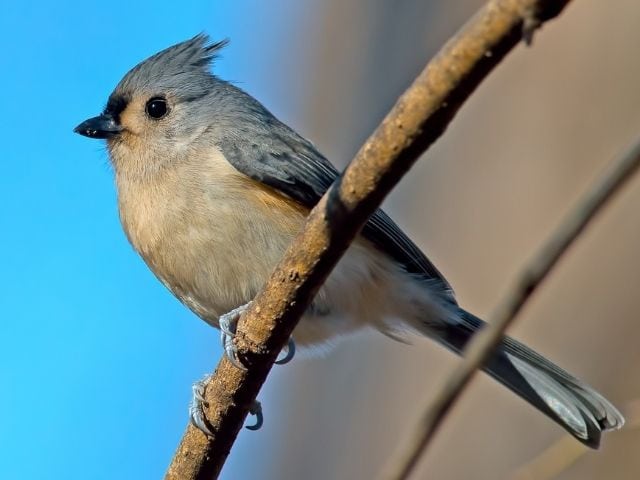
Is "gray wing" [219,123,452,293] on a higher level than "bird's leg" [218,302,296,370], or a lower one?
higher

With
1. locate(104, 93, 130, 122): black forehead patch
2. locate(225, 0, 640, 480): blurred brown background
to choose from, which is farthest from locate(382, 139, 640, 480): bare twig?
locate(104, 93, 130, 122): black forehead patch

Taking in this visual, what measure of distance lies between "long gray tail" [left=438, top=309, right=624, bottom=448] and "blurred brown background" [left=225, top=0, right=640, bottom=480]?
0.22 meters

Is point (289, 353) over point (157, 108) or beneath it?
beneath

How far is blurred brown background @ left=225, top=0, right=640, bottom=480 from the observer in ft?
10.7

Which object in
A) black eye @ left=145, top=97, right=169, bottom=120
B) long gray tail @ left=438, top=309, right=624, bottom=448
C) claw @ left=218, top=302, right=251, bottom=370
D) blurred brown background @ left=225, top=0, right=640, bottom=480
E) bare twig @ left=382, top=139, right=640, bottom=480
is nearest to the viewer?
bare twig @ left=382, top=139, right=640, bottom=480

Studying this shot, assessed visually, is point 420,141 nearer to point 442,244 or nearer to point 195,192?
point 195,192

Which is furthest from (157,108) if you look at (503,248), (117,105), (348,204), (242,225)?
(348,204)

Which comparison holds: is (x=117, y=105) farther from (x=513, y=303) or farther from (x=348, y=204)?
(x=513, y=303)

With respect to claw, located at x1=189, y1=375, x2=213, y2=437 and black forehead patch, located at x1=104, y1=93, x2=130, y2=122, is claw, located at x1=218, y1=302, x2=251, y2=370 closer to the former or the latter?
claw, located at x1=189, y1=375, x2=213, y2=437

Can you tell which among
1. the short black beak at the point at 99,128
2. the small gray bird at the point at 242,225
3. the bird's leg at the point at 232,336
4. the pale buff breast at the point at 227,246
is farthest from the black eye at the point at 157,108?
the bird's leg at the point at 232,336

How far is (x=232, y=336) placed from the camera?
2.26 meters

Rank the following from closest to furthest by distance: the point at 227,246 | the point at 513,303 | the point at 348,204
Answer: the point at 513,303, the point at 348,204, the point at 227,246

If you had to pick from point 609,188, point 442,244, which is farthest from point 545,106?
point 609,188

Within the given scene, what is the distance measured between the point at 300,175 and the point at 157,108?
0.66m
